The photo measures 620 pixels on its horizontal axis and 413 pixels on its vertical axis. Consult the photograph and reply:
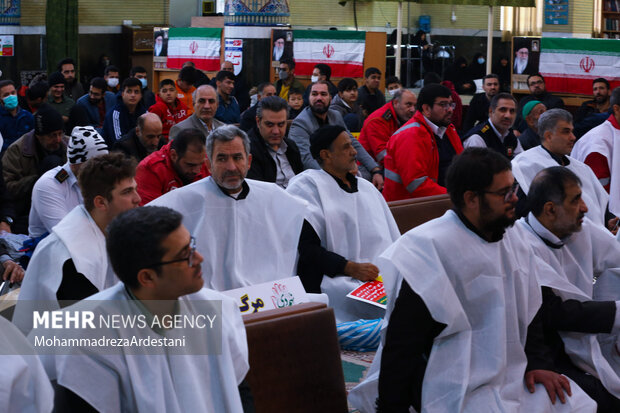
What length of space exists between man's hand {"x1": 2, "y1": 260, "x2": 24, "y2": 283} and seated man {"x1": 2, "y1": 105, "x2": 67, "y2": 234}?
2.08 m

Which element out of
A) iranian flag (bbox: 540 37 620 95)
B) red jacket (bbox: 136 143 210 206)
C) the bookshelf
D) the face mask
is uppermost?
the bookshelf

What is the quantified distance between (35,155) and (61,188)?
187cm

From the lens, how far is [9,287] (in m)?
5.25

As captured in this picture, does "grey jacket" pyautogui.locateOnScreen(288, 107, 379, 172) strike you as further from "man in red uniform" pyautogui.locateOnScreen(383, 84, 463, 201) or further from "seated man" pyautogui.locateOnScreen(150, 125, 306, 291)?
"seated man" pyautogui.locateOnScreen(150, 125, 306, 291)

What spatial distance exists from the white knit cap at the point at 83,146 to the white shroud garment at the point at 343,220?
123cm

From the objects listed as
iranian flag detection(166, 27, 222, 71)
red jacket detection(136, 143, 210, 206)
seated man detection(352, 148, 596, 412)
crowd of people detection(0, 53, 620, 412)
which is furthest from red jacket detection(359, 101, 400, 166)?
iranian flag detection(166, 27, 222, 71)

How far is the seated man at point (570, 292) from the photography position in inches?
158

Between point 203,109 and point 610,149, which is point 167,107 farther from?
point 610,149

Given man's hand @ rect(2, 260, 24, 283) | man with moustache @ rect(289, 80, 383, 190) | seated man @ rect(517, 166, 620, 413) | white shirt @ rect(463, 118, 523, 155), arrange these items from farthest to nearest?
man with moustache @ rect(289, 80, 383, 190) < white shirt @ rect(463, 118, 523, 155) < man's hand @ rect(2, 260, 24, 283) < seated man @ rect(517, 166, 620, 413)

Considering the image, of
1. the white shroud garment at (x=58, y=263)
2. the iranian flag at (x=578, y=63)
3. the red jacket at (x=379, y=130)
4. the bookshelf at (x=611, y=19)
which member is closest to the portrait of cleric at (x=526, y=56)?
the iranian flag at (x=578, y=63)

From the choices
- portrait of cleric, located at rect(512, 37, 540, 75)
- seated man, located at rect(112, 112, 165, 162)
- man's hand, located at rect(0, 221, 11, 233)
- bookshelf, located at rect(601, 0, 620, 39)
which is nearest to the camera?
man's hand, located at rect(0, 221, 11, 233)

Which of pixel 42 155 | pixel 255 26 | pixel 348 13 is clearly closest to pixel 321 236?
pixel 42 155

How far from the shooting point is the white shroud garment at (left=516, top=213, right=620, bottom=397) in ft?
13.4

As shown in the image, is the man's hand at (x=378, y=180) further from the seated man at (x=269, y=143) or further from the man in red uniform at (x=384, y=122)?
the seated man at (x=269, y=143)
